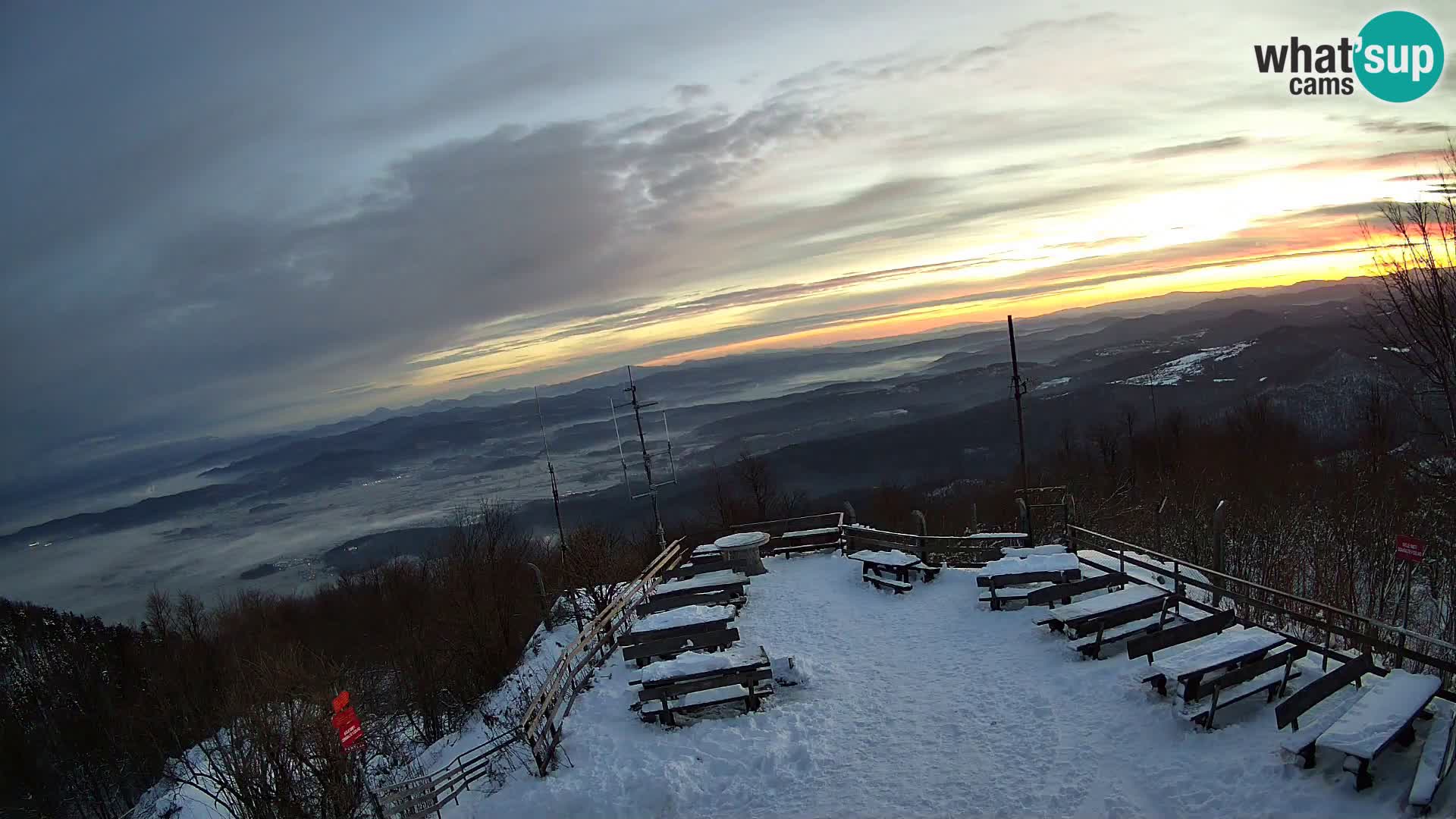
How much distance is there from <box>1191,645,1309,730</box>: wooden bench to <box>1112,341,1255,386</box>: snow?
537 feet

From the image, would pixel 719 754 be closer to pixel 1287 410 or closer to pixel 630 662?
pixel 630 662

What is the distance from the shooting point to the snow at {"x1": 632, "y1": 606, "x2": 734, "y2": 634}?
47.4 feet

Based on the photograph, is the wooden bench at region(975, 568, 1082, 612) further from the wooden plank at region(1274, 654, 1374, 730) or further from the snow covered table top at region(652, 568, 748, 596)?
the snow covered table top at region(652, 568, 748, 596)

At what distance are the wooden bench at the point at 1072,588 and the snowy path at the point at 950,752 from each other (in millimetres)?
414

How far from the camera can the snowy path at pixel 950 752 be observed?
789 centimetres

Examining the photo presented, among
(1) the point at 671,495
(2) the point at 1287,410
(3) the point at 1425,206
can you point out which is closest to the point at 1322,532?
(3) the point at 1425,206

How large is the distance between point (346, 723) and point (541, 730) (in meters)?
2.92

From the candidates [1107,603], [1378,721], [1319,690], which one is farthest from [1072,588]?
[1378,721]

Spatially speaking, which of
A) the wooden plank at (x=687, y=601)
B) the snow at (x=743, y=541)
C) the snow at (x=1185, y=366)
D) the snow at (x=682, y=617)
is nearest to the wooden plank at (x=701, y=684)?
the snow at (x=682, y=617)

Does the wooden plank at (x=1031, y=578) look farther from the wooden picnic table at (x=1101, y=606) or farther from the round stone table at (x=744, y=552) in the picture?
the round stone table at (x=744, y=552)

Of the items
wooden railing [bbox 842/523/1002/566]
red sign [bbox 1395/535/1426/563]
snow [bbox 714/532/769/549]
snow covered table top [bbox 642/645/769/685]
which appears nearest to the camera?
red sign [bbox 1395/535/1426/563]

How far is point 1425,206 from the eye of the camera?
11297 millimetres

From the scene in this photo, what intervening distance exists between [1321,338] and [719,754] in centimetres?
19897

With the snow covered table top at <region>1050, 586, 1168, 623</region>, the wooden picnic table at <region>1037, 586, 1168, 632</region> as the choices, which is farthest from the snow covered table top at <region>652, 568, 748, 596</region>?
the snow covered table top at <region>1050, 586, 1168, 623</region>
